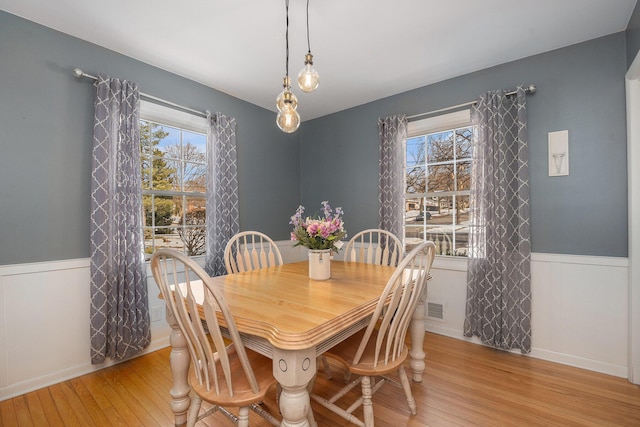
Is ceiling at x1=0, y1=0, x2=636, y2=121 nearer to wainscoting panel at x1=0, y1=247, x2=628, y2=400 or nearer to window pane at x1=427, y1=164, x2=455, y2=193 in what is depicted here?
window pane at x1=427, y1=164, x2=455, y2=193

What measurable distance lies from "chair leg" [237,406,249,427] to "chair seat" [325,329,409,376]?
1.63 ft

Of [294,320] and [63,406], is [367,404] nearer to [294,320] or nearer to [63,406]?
[294,320]

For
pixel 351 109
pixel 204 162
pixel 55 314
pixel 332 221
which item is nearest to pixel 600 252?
pixel 332 221

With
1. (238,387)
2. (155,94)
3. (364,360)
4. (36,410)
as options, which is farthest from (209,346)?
(155,94)

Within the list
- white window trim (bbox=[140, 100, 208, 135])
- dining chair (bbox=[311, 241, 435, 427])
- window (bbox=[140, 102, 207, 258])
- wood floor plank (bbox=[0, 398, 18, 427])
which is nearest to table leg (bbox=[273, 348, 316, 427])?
dining chair (bbox=[311, 241, 435, 427])

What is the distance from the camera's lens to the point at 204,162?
3.15 meters

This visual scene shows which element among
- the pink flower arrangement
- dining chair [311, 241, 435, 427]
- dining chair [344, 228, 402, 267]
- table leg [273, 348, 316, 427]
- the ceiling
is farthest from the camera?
dining chair [344, 228, 402, 267]

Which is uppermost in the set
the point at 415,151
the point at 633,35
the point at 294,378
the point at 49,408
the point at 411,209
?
the point at 633,35

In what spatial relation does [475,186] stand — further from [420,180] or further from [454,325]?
[454,325]

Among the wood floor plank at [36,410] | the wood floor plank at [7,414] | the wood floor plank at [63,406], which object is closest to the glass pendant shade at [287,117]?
the wood floor plank at [63,406]

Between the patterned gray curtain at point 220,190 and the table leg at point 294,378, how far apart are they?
214 centimetres

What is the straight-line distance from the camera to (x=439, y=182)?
311cm

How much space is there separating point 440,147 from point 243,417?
2929 mm

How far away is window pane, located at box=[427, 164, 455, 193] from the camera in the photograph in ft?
9.94
